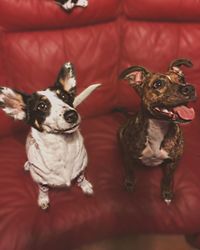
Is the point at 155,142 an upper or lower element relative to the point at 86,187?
upper

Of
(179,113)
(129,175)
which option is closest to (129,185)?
(129,175)

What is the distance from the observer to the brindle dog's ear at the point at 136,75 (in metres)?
1.23

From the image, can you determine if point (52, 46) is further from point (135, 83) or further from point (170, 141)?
point (170, 141)

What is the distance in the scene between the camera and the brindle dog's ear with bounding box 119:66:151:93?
1227mm

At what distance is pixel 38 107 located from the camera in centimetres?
112

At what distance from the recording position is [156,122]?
1250mm

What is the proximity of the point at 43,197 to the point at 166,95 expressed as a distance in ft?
1.96

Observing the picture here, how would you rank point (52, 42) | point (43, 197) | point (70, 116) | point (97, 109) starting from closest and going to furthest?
point (70, 116)
point (43, 197)
point (52, 42)
point (97, 109)

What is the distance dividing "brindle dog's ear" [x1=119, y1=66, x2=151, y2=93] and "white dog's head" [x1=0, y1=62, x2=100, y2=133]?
20cm

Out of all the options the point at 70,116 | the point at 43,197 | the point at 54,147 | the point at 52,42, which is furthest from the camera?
the point at 52,42

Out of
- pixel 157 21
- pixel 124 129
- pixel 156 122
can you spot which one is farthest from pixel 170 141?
pixel 157 21

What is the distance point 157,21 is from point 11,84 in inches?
27.8

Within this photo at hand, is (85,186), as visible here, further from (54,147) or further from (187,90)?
(187,90)

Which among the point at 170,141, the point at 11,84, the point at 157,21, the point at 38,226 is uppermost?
the point at 157,21
